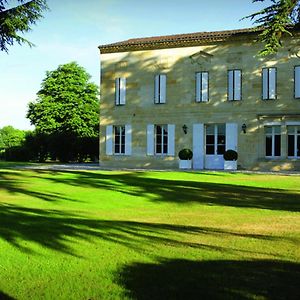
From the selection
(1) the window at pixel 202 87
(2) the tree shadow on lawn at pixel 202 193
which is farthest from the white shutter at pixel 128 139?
(2) the tree shadow on lawn at pixel 202 193

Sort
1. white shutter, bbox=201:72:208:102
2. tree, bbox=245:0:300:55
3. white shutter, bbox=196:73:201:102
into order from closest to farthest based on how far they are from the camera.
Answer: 1. tree, bbox=245:0:300:55
2. white shutter, bbox=201:72:208:102
3. white shutter, bbox=196:73:201:102

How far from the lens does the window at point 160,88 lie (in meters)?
29.8

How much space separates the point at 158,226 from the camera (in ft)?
26.3

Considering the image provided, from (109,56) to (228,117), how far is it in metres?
9.20

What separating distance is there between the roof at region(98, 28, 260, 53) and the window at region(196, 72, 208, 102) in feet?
6.48

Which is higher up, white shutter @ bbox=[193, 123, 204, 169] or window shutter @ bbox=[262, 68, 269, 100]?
window shutter @ bbox=[262, 68, 269, 100]

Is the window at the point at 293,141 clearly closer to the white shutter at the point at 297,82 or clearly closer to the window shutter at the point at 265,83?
the white shutter at the point at 297,82

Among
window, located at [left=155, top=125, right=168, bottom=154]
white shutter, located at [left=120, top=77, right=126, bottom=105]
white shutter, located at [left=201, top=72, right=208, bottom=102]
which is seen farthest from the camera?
white shutter, located at [left=120, top=77, right=126, bottom=105]

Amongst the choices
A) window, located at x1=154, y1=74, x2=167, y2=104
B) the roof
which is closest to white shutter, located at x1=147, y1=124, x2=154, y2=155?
window, located at x1=154, y1=74, x2=167, y2=104

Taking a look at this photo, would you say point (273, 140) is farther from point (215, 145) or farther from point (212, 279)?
point (212, 279)

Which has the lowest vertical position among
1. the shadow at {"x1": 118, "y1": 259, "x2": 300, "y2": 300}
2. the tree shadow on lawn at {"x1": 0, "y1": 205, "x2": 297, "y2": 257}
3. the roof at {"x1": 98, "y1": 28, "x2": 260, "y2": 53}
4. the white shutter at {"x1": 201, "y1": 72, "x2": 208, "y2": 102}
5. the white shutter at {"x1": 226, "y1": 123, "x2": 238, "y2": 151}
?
the shadow at {"x1": 118, "y1": 259, "x2": 300, "y2": 300}

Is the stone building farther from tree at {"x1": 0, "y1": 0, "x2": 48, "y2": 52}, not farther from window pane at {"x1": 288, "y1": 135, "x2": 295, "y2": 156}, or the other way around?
tree at {"x1": 0, "y1": 0, "x2": 48, "y2": 52}

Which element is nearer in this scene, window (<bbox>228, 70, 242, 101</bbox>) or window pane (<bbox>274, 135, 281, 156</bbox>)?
window pane (<bbox>274, 135, 281, 156</bbox>)

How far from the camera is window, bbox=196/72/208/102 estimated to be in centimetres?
2872
